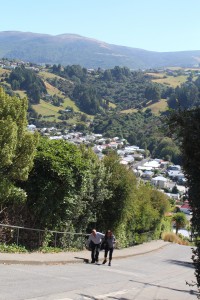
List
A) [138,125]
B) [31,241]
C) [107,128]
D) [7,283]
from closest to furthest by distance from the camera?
[7,283]
[31,241]
[138,125]
[107,128]

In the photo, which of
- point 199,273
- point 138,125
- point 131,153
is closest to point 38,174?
point 199,273

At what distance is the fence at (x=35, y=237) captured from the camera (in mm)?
16250

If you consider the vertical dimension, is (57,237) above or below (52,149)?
below

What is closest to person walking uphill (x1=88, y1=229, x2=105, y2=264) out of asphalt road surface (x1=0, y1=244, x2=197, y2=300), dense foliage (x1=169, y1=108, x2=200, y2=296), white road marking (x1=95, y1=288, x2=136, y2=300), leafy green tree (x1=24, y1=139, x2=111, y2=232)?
asphalt road surface (x1=0, y1=244, x2=197, y2=300)

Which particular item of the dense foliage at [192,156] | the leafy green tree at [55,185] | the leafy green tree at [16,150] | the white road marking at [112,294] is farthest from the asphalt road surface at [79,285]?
the leafy green tree at [16,150]

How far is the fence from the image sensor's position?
16.2 meters

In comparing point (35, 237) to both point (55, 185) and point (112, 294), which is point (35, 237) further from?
point (112, 294)

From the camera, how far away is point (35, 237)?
57.7ft

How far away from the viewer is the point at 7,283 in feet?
34.1

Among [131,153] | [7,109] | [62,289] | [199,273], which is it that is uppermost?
[7,109]

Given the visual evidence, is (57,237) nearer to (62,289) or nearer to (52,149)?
(52,149)

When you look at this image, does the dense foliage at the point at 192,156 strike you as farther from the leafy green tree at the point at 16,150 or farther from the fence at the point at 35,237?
the fence at the point at 35,237

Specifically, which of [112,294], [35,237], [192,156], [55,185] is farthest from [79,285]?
[55,185]

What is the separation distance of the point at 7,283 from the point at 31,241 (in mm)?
7034
